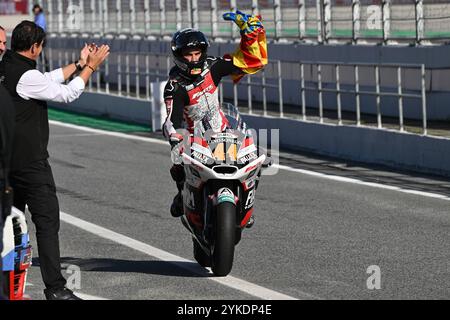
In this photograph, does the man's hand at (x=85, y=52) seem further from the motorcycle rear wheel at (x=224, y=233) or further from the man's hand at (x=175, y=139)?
the motorcycle rear wheel at (x=224, y=233)

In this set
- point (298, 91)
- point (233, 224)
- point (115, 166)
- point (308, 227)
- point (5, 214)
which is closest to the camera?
point (5, 214)

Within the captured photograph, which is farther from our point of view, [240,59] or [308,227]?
[308,227]

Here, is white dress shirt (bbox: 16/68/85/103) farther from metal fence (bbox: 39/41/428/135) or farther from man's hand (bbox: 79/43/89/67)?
metal fence (bbox: 39/41/428/135)

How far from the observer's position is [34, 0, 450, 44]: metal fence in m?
23.7

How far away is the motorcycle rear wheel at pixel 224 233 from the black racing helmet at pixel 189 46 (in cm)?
144

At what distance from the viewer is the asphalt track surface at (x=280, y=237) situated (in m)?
10.5

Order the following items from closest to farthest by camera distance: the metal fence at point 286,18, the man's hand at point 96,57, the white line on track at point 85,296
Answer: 1. the man's hand at point 96,57
2. the white line on track at point 85,296
3. the metal fence at point 286,18

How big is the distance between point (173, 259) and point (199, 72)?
5.90 feet

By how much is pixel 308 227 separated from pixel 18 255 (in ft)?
19.2

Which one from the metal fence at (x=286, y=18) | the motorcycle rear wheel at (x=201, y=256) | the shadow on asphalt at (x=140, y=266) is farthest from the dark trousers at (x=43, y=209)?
the metal fence at (x=286, y=18)

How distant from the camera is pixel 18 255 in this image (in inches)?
338

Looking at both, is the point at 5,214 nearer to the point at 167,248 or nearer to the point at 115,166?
the point at 167,248

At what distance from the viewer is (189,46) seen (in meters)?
11.3
